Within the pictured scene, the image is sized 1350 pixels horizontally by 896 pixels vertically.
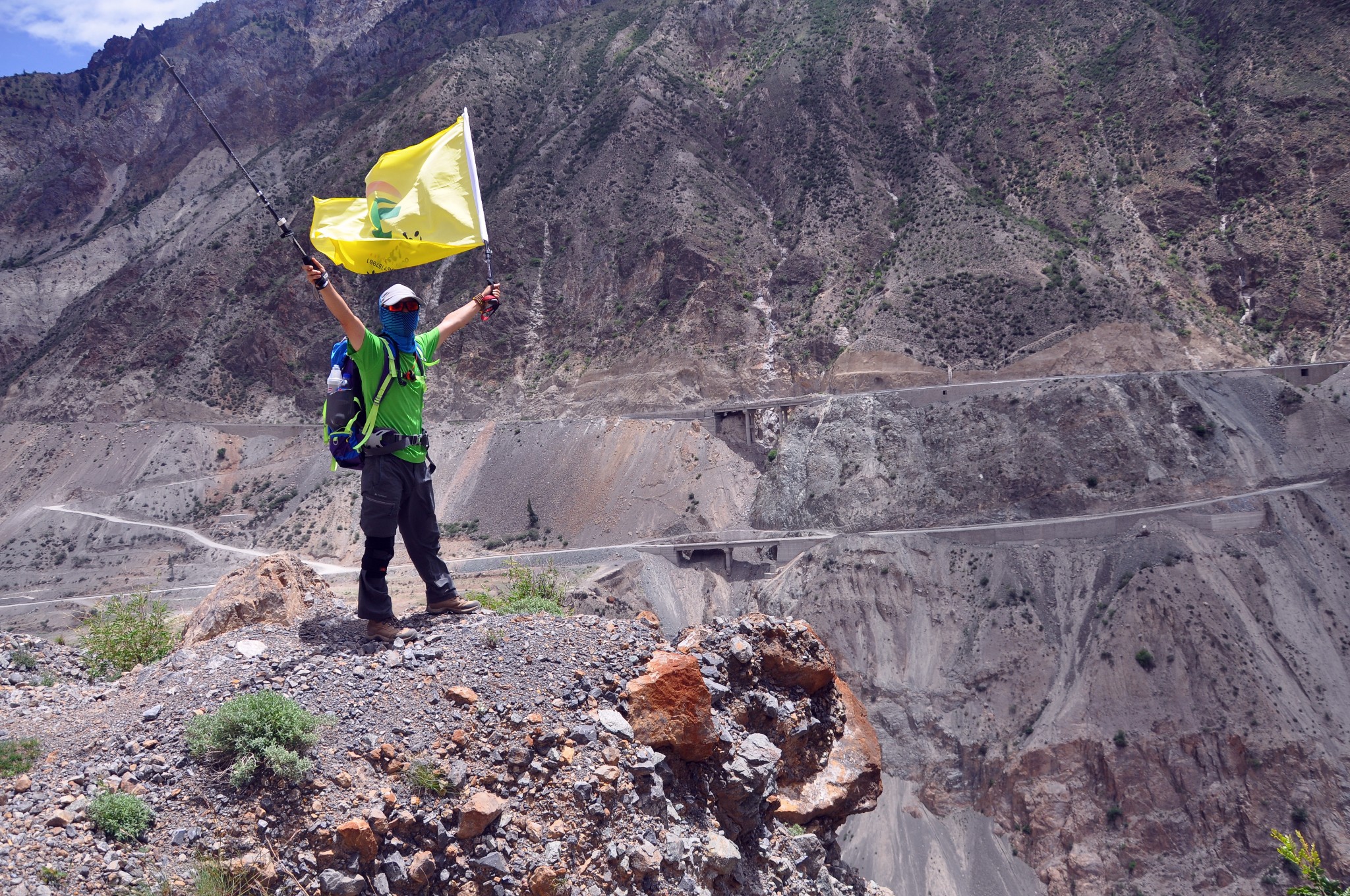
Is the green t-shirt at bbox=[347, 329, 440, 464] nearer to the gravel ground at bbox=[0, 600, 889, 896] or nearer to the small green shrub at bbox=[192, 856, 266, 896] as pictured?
the gravel ground at bbox=[0, 600, 889, 896]

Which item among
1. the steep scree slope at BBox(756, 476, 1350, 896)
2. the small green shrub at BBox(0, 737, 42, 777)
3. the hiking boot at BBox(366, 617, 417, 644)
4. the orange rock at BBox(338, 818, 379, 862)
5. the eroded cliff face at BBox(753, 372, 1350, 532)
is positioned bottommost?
the steep scree slope at BBox(756, 476, 1350, 896)

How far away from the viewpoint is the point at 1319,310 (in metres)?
49.3

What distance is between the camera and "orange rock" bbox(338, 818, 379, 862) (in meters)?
5.61

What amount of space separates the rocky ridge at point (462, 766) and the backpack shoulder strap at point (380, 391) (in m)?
1.81

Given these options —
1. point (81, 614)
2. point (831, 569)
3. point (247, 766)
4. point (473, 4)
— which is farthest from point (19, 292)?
point (247, 766)

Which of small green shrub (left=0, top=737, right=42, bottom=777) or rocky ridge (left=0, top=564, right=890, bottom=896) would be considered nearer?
rocky ridge (left=0, top=564, right=890, bottom=896)

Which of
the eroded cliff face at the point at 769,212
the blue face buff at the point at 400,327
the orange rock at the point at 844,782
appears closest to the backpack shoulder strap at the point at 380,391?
the blue face buff at the point at 400,327

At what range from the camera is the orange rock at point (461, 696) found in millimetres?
6949

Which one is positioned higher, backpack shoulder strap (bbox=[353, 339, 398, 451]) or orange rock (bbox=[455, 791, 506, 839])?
backpack shoulder strap (bbox=[353, 339, 398, 451])

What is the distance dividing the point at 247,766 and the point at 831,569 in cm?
3657

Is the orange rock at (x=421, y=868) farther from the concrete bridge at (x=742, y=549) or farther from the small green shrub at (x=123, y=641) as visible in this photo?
the concrete bridge at (x=742, y=549)

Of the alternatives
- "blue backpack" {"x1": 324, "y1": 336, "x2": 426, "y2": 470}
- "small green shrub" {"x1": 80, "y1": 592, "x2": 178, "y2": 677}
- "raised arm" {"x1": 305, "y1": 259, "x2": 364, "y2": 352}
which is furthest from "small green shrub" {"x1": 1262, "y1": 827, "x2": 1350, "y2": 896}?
"small green shrub" {"x1": 80, "y1": 592, "x2": 178, "y2": 677}

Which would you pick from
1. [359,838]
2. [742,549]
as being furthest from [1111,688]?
[359,838]

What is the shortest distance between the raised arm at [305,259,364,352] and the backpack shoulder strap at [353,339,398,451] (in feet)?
0.75
